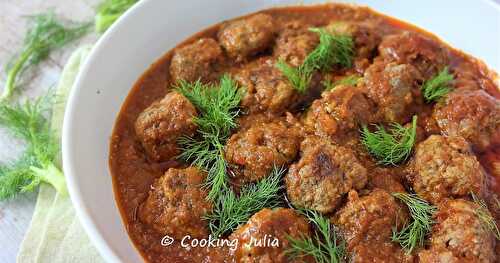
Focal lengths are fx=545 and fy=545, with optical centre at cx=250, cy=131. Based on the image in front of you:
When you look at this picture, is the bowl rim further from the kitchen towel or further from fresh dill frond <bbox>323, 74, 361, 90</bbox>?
fresh dill frond <bbox>323, 74, 361, 90</bbox>

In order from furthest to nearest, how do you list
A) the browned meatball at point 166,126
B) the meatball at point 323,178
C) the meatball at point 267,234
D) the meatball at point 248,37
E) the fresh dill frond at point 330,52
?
the meatball at point 248,37
the fresh dill frond at point 330,52
the browned meatball at point 166,126
the meatball at point 323,178
the meatball at point 267,234

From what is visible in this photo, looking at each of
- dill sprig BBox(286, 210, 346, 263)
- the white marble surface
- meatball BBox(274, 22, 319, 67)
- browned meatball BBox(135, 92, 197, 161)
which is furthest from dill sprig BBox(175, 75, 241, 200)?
the white marble surface

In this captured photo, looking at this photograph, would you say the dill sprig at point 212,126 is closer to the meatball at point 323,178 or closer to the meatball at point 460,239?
the meatball at point 323,178

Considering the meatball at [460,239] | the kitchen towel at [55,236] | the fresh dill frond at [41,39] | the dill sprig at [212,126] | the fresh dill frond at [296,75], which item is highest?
the fresh dill frond at [296,75]

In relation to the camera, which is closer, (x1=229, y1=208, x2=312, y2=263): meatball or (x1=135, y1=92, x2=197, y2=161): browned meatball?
(x1=229, y1=208, x2=312, y2=263): meatball

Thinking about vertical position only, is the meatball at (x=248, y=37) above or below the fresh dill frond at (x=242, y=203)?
above

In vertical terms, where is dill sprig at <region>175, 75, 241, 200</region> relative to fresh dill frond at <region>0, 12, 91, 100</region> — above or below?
above

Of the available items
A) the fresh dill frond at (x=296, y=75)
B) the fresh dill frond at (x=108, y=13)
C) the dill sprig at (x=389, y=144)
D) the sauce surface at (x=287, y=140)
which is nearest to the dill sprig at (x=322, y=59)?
the fresh dill frond at (x=296, y=75)

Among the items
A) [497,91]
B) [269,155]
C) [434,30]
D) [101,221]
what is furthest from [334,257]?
[434,30]
